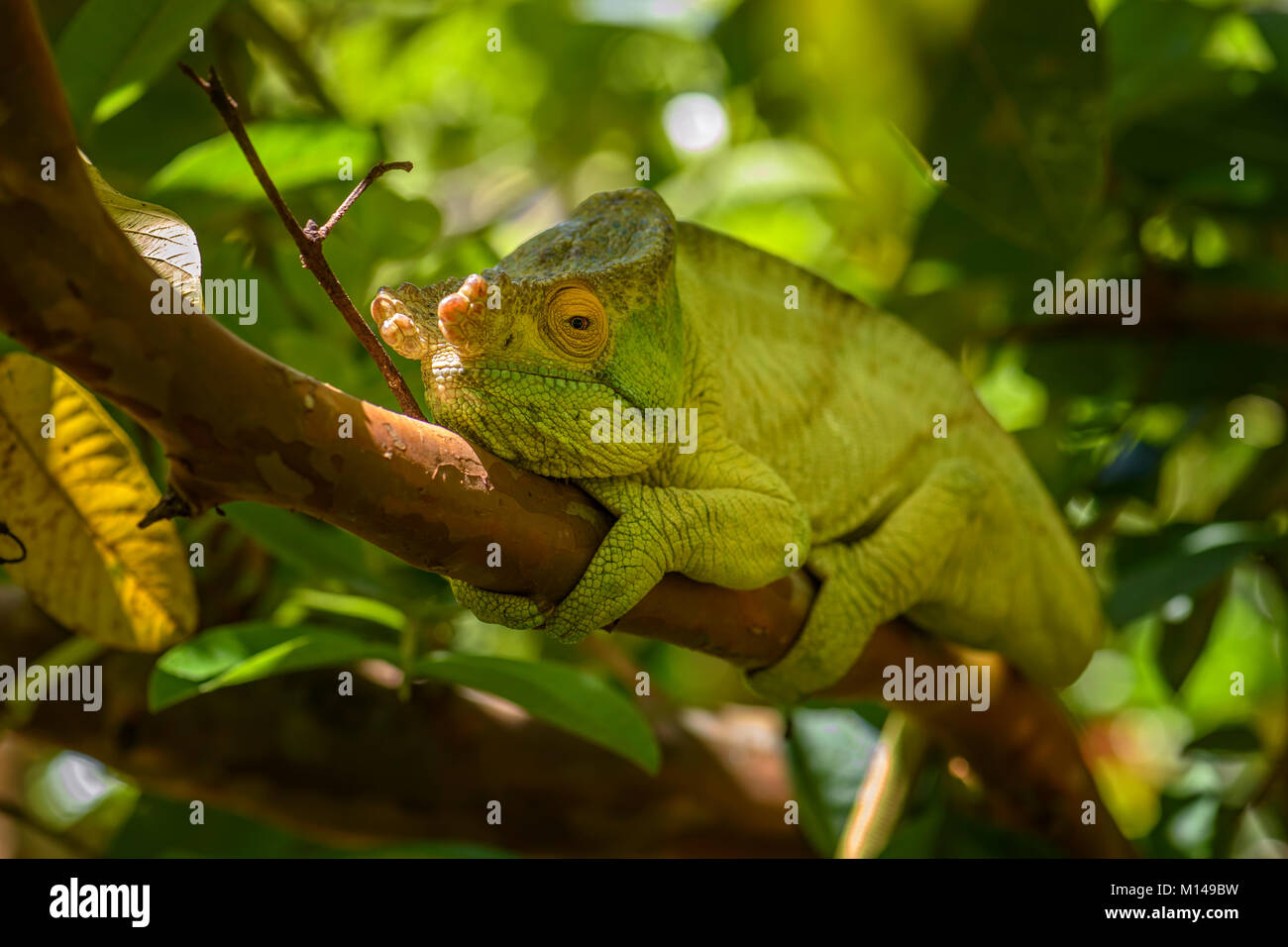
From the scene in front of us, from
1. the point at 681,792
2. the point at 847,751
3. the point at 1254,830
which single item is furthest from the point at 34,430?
the point at 1254,830

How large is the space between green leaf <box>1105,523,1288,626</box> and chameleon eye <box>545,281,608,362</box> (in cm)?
110

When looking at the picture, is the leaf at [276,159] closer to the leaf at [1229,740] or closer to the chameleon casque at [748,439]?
the chameleon casque at [748,439]

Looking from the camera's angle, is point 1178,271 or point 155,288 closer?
point 155,288

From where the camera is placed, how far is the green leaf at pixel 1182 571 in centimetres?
178

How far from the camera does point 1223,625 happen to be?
10.4 feet

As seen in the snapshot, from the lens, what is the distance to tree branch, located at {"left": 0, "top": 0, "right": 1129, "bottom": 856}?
652mm

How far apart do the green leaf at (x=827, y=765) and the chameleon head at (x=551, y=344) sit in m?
0.94

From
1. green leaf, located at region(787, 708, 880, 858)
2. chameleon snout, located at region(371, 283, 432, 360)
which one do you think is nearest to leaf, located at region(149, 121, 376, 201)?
chameleon snout, located at region(371, 283, 432, 360)

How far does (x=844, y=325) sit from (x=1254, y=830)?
2125mm

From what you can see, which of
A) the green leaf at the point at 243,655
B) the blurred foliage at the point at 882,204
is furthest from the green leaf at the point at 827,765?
the green leaf at the point at 243,655

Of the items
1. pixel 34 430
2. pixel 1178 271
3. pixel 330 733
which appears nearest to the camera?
pixel 34 430

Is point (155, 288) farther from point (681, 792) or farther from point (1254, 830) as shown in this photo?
point (1254, 830)

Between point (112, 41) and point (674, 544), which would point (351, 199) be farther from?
point (112, 41)

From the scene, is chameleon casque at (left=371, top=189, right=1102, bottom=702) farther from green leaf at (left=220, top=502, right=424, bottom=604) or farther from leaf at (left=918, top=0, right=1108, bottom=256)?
green leaf at (left=220, top=502, right=424, bottom=604)
